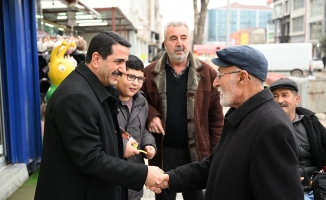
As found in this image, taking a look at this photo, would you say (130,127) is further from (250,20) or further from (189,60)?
(250,20)

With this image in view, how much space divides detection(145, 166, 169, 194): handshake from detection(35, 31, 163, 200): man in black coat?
0.02 metres

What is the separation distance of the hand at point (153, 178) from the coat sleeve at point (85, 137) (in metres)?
0.24

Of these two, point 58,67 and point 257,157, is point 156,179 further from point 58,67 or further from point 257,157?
point 58,67

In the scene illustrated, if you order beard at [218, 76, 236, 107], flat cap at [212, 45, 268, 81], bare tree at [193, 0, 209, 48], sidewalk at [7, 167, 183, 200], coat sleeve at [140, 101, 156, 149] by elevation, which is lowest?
sidewalk at [7, 167, 183, 200]

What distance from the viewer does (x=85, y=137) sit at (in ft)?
6.29

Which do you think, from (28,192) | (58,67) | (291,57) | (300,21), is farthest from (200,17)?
(300,21)

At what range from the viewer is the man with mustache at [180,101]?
326 centimetres

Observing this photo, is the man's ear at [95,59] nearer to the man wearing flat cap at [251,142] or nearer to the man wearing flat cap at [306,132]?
the man wearing flat cap at [251,142]

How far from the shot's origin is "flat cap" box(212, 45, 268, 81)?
1881mm

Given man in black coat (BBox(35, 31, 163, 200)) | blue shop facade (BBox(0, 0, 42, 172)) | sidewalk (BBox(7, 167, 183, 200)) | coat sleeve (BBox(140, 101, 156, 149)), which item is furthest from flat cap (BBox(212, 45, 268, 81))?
blue shop facade (BBox(0, 0, 42, 172))

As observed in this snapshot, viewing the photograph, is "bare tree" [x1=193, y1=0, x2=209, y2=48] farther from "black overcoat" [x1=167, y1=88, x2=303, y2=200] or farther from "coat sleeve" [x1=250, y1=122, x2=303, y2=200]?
"coat sleeve" [x1=250, y1=122, x2=303, y2=200]

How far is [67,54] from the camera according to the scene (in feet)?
18.8

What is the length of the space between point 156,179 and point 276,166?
2.95 ft

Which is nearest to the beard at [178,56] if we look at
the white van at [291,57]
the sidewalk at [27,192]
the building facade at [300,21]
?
the sidewalk at [27,192]
